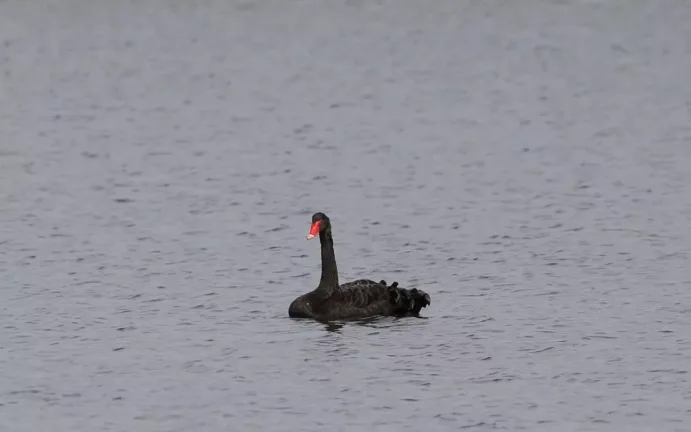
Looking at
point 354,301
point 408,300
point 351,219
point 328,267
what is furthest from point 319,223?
point 351,219

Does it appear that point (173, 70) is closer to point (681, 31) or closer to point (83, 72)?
point (83, 72)

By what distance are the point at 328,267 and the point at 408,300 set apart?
3.20 ft

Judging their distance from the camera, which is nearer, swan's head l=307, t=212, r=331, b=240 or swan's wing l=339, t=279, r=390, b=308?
swan's wing l=339, t=279, r=390, b=308

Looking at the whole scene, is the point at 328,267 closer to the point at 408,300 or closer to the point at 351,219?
the point at 408,300

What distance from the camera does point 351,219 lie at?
62.8ft

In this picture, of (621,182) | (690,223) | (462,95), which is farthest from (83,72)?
(690,223)

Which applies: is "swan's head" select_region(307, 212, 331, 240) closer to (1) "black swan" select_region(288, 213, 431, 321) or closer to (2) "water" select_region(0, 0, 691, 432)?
(1) "black swan" select_region(288, 213, 431, 321)

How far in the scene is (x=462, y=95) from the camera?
95.1 feet

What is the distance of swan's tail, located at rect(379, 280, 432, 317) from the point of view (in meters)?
14.5

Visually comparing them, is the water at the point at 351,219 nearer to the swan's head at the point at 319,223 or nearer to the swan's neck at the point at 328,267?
the swan's neck at the point at 328,267

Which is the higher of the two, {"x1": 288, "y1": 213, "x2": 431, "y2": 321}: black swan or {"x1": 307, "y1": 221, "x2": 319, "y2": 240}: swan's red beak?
{"x1": 307, "y1": 221, "x2": 319, "y2": 240}: swan's red beak

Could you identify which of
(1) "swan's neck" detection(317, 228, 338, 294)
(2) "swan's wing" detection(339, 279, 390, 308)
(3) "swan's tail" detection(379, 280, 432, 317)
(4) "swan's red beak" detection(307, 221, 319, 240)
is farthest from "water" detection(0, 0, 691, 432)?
(4) "swan's red beak" detection(307, 221, 319, 240)

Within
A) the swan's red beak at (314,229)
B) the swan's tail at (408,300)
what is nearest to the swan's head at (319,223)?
the swan's red beak at (314,229)

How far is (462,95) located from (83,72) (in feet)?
25.7
